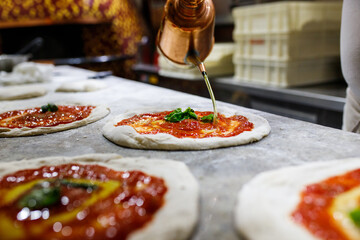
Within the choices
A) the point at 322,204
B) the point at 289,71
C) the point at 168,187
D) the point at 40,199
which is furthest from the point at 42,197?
the point at 289,71

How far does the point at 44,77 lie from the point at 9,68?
0.71 meters

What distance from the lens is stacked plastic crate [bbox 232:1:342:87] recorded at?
3271 millimetres

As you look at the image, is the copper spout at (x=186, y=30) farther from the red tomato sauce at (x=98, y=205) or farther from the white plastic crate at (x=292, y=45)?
the white plastic crate at (x=292, y=45)

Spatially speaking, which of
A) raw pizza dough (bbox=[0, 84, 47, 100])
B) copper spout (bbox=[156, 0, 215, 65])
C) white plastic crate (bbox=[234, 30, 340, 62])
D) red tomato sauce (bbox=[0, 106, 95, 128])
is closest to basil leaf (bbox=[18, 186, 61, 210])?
red tomato sauce (bbox=[0, 106, 95, 128])

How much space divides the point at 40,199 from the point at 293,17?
3.03 m

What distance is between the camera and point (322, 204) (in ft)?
2.91

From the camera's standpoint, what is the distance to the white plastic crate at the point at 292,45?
3.30 m

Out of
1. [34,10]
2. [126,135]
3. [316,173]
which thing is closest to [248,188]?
[316,173]

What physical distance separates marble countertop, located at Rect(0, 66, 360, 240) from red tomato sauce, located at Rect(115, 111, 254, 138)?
0.14 meters

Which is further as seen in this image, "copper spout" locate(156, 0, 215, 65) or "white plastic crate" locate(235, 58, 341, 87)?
"white plastic crate" locate(235, 58, 341, 87)

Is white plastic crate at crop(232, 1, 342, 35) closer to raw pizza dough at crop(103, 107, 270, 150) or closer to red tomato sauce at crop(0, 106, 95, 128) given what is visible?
raw pizza dough at crop(103, 107, 270, 150)

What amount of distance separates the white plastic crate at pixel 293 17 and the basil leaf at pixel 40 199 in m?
2.92

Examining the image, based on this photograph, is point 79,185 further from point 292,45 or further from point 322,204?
point 292,45

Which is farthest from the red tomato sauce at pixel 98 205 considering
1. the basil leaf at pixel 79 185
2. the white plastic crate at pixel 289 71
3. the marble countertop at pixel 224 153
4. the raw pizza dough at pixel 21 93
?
the white plastic crate at pixel 289 71
